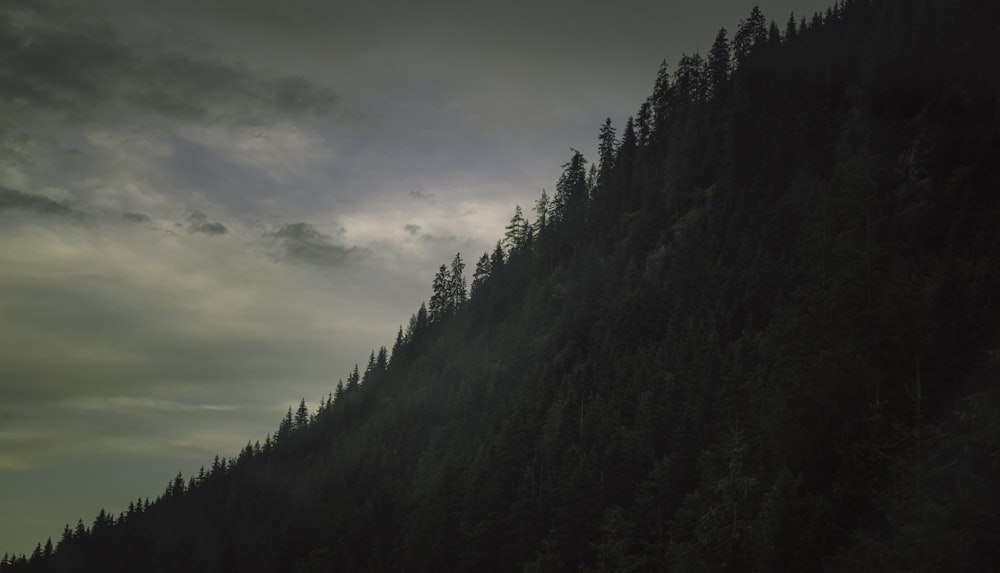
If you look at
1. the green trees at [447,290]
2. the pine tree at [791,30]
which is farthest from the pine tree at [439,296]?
the pine tree at [791,30]

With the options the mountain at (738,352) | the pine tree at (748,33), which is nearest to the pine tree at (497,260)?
the mountain at (738,352)

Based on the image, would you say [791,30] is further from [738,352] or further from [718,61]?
[738,352]

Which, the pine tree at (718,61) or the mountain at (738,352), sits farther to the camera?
the pine tree at (718,61)

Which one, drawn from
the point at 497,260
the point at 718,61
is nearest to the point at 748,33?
the point at 718,61

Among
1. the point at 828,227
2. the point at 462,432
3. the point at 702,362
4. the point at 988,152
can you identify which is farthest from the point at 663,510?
the point at 462,432

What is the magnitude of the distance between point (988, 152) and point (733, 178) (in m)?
39.8

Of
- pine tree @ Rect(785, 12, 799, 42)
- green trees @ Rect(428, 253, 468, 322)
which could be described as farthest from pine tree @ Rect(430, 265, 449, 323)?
pine tree @ Rect(785, 12, 799, 42)

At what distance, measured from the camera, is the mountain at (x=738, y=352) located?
153 ft

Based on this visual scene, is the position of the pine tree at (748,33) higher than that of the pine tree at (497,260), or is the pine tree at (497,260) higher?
the pine tree at (748,33)

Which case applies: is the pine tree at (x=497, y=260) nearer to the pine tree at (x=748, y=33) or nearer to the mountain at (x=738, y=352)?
the mountain at (x=738, y=352)

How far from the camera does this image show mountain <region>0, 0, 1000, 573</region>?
4656 centimetres

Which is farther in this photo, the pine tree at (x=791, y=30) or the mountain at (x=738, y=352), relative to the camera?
the pine tree at (x=791, y=30)

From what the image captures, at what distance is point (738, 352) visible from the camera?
3031 inches

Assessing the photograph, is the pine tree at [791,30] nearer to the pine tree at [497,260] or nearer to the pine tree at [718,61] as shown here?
the pine tree at [718,61]
